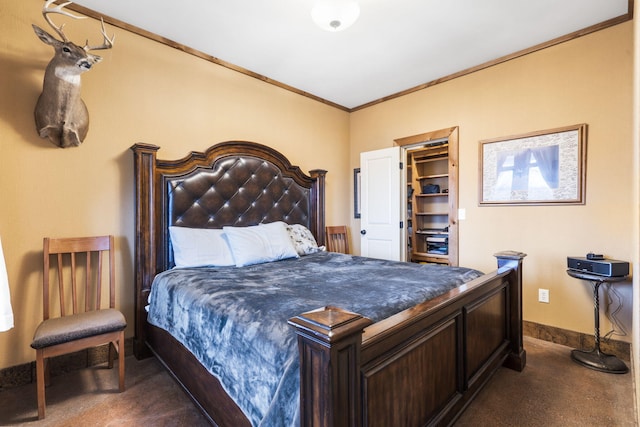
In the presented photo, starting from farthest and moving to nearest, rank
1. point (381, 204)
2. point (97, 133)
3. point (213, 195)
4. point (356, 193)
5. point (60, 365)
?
1. point (356, 193)
2. point (381, 204)
3. point (213, 195)
4. point (97, 133)
5. point (60, 365)

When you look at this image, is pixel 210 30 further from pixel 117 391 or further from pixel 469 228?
pixel 469 228

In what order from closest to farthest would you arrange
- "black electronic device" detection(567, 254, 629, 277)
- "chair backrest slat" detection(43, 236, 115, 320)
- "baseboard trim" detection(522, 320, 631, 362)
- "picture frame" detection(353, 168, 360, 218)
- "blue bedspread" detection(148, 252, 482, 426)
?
"blue bedspread" detection(148, 252, 482, 426) < "chair backrest slat" detection(43, 236, 115, 320) < "black electronic device" detection(567, 254, 629, 277) < "baseboard trim" detection(522, 320, 631, 362) < "picture frame" detection(353, 168, 360, 218)

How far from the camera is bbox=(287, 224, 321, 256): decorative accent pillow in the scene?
130 inches

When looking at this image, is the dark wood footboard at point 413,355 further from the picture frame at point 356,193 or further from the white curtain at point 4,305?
the picture frame at point 356,193

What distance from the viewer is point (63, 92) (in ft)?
7.04

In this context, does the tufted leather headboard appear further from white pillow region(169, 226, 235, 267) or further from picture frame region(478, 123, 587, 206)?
picture frame region(478, 123, 587, 206)

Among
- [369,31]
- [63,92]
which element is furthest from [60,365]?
[369,31]

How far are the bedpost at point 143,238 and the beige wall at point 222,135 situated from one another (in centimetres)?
18

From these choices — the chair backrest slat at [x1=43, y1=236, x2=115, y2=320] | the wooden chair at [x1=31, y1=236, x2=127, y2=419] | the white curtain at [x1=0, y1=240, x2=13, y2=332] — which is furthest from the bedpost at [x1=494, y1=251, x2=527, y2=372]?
the chair backrest slat at [x1=43, y1=236, x2=115, y2=320]

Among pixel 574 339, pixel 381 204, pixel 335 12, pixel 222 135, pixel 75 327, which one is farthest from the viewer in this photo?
pixel 381 204

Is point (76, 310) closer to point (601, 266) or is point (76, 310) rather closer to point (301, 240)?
point (301, 240)

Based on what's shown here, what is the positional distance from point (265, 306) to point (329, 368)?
2.10ft

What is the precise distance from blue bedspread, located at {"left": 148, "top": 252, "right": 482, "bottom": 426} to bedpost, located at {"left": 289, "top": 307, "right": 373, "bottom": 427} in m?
0.13

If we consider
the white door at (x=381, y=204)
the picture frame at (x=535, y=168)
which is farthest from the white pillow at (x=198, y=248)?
the picture frame at (x=535, y=168)
